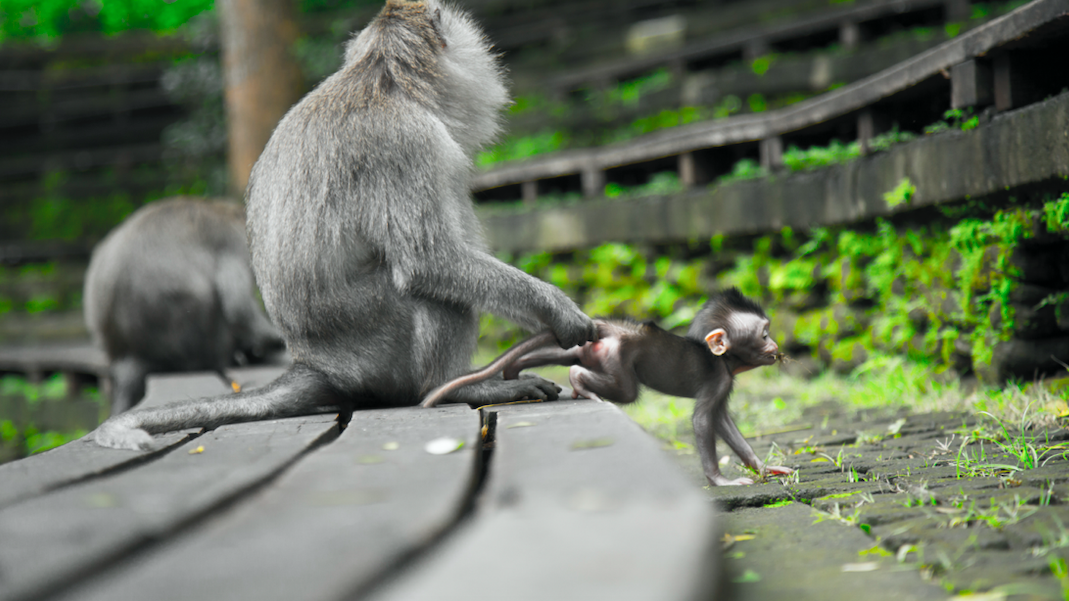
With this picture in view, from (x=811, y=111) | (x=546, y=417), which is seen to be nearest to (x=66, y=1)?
(x=811, y=111)

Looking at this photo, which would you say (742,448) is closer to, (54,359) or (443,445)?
(443,445)

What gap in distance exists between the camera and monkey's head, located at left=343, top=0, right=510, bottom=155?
3174 mm

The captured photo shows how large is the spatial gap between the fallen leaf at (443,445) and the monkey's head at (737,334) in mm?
1299

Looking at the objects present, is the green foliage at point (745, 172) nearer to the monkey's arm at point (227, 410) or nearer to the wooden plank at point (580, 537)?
the monkey's arm at point (227, 410)

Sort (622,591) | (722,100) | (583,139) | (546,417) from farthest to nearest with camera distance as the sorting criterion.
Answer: (583,139), (722,100), (546,417), (622,591)

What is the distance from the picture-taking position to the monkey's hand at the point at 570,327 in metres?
2.92

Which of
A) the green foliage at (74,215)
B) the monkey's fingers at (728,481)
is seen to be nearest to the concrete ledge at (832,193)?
the monkey's fingers at (728,481)

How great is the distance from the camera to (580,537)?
121 centimetres

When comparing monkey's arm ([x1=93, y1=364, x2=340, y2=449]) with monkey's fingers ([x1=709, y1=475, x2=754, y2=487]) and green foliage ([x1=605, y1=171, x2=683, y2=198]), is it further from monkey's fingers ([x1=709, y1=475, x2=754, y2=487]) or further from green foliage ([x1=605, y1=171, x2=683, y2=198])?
green foliage ([x1=605, y1=171, x2=683, y2=198])

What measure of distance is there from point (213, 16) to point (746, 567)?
41.8ft

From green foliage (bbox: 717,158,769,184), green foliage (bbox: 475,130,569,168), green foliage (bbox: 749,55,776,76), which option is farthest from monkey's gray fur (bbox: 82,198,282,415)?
green foliage (bbox: 749,55,776,76)

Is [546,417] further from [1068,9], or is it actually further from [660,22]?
[660,22]

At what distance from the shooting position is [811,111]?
4.84 m

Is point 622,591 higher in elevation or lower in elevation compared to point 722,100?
lower
